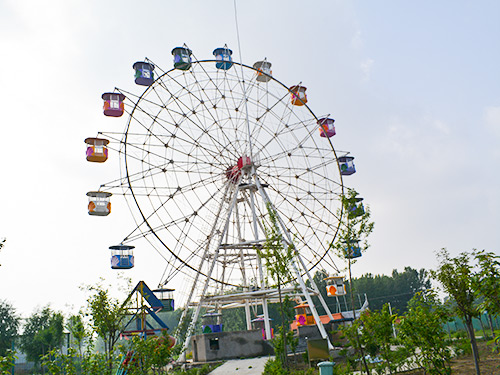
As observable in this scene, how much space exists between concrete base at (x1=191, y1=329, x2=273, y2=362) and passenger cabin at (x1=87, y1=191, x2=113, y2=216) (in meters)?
8.40

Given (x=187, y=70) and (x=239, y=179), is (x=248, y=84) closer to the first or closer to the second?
(x=187, y=70)

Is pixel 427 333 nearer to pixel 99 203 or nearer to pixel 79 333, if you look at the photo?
pixel 79 333

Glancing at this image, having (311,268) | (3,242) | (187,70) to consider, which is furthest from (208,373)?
(187,70)

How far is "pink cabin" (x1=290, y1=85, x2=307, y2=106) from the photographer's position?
90.8 feet

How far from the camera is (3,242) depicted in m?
7.62

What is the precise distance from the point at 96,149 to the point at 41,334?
35.6 metres

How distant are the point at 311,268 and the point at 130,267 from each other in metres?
10.2

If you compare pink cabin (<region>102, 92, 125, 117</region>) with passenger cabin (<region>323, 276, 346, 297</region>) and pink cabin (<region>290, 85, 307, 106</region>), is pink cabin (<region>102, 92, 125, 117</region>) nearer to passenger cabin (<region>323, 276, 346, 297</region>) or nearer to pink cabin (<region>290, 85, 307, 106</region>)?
pink cabin (<region>290, 85, 307, 106</region>)

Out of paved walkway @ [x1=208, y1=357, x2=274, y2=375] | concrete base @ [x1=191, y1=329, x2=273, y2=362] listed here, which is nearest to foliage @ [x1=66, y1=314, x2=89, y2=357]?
paved walkway @ [x1=208, y1=357, x2=274, y2=375]

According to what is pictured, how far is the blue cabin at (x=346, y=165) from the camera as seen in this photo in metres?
28.1

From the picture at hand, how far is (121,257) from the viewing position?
23.6 metres

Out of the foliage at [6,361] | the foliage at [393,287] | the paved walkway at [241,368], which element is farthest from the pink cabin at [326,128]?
the foliage at [393,287]

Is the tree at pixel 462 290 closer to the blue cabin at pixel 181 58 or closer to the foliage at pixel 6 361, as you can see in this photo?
the foliage at pixel 6 361

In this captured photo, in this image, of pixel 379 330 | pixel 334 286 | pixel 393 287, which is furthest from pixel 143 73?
pixel 393 287
